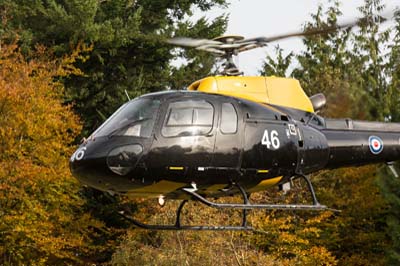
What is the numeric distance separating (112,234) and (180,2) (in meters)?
9.48

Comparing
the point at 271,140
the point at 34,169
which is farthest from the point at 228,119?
the point at 34,169

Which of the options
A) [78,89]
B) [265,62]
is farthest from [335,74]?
[78,89]

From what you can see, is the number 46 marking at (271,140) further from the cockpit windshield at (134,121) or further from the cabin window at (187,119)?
the cockpit windshield at (134,121)

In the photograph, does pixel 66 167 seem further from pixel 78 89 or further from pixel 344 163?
pixel 344 163

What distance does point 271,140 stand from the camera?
31.0 ft

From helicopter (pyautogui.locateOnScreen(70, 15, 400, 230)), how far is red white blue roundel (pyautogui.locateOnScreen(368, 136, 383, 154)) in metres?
0.65

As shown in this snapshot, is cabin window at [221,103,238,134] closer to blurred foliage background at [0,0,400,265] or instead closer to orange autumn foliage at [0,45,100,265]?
blurred foliage background at [0,0,400,265]

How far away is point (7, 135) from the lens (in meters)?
19.7

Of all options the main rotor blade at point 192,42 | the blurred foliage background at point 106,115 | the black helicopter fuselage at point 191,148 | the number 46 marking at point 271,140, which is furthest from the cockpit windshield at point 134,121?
the blurred foliage background at point 106,115

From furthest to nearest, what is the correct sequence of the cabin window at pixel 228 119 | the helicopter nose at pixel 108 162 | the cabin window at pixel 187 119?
the cabin window at pixel 228 119 < the cabin window at pixel 187 119 < the helicopter nose at pixel 108 162

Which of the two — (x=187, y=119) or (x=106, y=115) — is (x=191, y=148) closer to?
(x=187, y=119)

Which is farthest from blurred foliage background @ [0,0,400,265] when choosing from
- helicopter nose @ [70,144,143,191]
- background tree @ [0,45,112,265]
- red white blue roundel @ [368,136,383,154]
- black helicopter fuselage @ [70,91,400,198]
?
helicopter nose @ [70,144,143,191]

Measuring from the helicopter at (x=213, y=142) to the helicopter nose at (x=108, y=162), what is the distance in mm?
12

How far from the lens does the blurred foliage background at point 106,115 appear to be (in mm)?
19891
